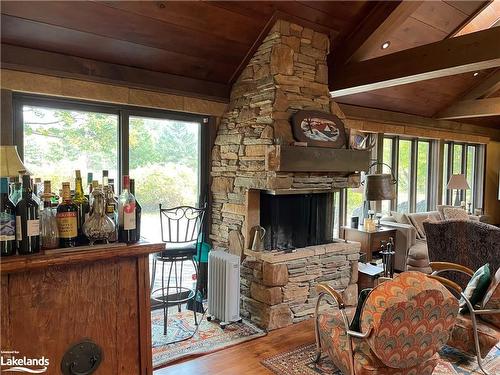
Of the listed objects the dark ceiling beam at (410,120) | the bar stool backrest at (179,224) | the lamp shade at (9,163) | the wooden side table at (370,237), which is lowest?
the wooden side table at (370,237)

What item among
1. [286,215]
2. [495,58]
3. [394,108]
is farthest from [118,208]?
[394,108]

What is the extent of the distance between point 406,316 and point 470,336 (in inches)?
49.2

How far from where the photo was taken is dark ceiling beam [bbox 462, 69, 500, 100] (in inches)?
224

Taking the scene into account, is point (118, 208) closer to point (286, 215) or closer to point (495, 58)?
point (286, 215)

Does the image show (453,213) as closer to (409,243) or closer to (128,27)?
(409,243)

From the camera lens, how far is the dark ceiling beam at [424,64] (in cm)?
306

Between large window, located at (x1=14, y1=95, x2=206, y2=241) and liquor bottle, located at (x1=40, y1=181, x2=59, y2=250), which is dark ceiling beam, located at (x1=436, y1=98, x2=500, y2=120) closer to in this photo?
large window, located at (x1=14, y1=95, x2=206, y2=241)

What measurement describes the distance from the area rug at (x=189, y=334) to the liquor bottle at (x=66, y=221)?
158 cm

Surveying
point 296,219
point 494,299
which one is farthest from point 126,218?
point 494,299

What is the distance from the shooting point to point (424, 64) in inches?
136

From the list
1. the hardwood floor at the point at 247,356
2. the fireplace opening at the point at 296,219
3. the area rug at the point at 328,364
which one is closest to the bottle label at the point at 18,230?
the hardwood floor at the point at 247,356

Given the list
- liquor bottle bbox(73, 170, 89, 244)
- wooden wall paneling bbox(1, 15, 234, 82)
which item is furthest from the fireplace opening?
liquor bottle bbox(73, 170, 89, 244)

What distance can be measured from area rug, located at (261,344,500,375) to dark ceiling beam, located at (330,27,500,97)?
250 cm

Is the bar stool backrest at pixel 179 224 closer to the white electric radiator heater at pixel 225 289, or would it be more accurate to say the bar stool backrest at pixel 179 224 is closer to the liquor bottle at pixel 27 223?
the white electric radiator heater at pixel 225 289
